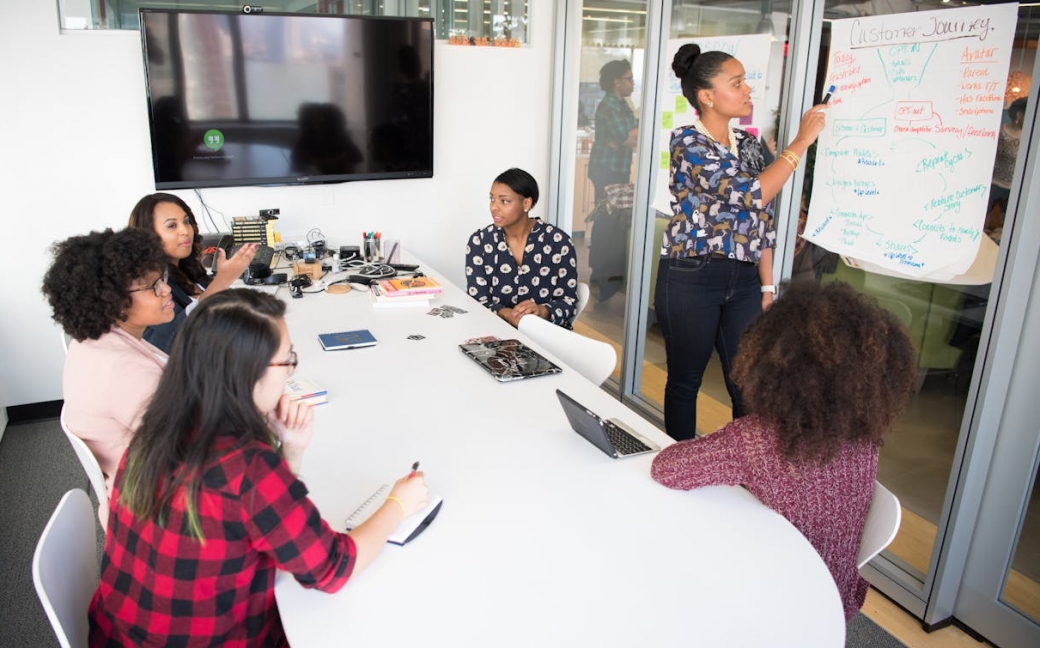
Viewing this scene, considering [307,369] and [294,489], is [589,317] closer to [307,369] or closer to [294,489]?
[307,369]

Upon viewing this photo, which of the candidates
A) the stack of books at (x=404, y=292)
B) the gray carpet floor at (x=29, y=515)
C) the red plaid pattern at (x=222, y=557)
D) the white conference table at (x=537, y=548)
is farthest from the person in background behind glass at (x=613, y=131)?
the red plaid pattern at (x=222, y=557)

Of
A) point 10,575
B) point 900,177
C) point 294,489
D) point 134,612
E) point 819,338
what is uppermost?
point 900,177

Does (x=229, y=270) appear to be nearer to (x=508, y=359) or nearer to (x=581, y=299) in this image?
(x=508, y=359)

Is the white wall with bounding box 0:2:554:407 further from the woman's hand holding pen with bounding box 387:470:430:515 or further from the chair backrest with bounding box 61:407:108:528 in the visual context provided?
the woman's hand holding pen with bounding box 387:470:430:515

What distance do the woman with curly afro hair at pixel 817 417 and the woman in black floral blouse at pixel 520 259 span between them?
1701mm

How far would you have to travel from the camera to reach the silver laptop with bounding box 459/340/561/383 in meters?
2.30

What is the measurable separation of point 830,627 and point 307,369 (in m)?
1.62

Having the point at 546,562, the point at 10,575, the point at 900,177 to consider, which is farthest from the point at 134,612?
the point at 900,177

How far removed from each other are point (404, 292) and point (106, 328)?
53.9 inches

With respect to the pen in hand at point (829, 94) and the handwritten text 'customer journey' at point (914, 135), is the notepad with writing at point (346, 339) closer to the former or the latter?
the handwritten text 'customer journey' at point (914, 135)

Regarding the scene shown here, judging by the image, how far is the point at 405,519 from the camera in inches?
59.6

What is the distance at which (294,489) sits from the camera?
126cm

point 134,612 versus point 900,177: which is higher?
point 900,177

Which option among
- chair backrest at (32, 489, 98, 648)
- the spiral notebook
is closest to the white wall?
chair backrest at (32, 489, 98, 648)
